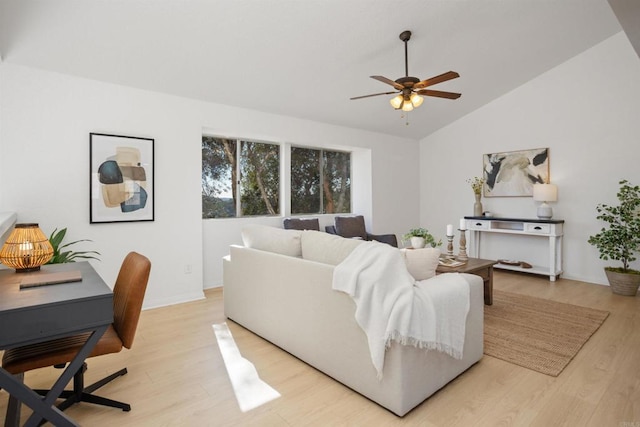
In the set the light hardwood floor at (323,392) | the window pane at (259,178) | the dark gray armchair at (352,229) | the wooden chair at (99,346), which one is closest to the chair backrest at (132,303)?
the wooden chair at (99,346)

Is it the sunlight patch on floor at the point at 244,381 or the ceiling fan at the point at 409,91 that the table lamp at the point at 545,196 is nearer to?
the ceiling fan at the point at 409,91

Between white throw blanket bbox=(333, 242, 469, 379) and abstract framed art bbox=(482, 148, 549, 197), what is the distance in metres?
4.19

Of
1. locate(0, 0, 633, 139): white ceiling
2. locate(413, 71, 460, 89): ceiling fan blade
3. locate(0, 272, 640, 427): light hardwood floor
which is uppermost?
locate(0, 0, 633, 139): white ceiling

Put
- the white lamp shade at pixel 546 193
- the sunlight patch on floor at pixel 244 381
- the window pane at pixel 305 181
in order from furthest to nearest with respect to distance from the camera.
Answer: the window pane at pixel 305 181 < the white lamp shade at pixel 546 193 < the sunlight patch on floor at pixel 244 381

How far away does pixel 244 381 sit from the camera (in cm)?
223

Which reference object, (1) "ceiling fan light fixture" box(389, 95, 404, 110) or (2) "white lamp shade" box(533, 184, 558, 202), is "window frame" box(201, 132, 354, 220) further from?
(2) "white lamp shade" box(533, 184, 558, 202)

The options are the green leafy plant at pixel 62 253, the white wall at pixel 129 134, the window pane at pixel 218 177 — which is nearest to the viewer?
the green leafy plant at pixel 62 253

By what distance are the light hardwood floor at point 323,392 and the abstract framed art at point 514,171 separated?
2.89 m

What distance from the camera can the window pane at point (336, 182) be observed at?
6.07m

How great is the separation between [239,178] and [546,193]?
4.42 meters

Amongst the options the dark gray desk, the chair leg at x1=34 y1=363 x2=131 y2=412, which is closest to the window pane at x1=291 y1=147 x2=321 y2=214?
the chair leg at x1=34 y1=363 x2=131 y2=412

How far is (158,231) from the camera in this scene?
3840mm

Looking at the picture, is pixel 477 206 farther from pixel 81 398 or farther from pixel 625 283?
pixel 81 398

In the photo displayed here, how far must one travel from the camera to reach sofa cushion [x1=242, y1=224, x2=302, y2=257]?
2.72 metres
